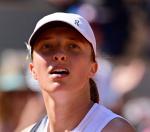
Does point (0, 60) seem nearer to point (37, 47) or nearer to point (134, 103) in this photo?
point (134, 103)

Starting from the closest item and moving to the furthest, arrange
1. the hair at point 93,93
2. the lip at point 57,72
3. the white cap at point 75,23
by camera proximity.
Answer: the lip at point 57,72 < the white cap at point 75,23 < the hair at point 93,93

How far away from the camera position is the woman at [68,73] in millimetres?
3576

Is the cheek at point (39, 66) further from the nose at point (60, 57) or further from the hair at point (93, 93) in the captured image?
the hair at point (93, 93)

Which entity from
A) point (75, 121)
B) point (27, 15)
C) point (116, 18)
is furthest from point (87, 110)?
point (27, 15)

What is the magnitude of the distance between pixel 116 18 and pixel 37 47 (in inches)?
214

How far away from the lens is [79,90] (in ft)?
12.0

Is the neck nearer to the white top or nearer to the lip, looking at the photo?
the white top

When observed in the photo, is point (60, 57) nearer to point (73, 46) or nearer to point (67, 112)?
point (73, 46)

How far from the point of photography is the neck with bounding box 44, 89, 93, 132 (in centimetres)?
371

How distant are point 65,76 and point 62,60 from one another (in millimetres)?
83

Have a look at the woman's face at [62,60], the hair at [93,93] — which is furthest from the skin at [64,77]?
the hair at [93,93]

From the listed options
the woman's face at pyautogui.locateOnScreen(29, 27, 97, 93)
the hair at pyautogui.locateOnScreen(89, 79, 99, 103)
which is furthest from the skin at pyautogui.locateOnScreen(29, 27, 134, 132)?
the hair at pyautogui.locateOnScreen(89, 79, 99, 103)

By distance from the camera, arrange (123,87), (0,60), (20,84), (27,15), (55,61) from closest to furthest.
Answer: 1. (55,61)
2. (20,84)
3. (123,87)
4. (0,60)
5. (27,15)

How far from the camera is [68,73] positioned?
11.7 feet
